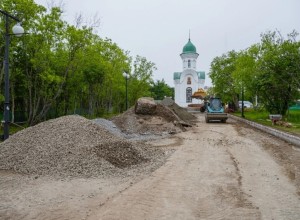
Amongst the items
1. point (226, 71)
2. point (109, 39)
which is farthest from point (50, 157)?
point (226, 71)

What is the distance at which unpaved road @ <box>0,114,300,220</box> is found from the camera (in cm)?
573

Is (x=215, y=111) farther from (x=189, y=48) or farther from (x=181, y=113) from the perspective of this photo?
(x=189, y=48)

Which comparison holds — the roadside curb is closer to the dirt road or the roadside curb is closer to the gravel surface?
the dirt road

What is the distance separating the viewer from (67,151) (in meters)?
9.66

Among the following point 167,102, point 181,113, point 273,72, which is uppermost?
point 273,72

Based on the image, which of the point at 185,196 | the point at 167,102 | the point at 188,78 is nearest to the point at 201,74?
the point at 188,78

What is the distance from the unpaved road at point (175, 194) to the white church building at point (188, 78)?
190 ft

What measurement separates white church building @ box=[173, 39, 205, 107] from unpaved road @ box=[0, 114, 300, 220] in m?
57.8

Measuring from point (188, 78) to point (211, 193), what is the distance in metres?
62.2

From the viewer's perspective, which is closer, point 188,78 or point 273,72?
point 273,72

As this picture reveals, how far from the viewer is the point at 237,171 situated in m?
9.23

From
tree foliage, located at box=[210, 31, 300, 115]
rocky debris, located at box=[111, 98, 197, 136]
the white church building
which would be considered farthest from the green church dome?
rocky debris, located at box=[111, 98, 197, 136]

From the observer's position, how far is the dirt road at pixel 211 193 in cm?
572

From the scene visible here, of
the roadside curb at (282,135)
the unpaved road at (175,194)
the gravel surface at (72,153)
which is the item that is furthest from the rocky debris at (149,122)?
the unpaved road at (175,194)
